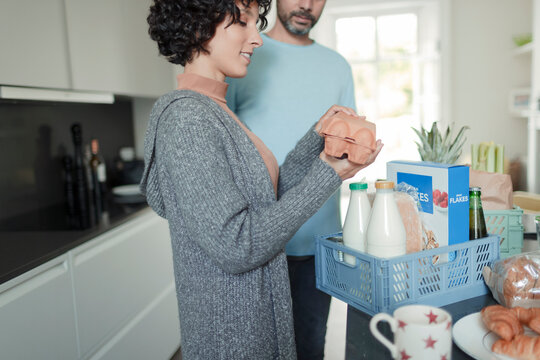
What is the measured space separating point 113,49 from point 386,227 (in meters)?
2.03

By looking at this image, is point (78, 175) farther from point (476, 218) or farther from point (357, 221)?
point (476, 218)

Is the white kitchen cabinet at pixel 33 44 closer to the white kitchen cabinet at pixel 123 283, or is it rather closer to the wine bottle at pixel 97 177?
the wine bottle at pixel 97 177

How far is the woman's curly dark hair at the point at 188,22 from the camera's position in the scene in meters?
0.95

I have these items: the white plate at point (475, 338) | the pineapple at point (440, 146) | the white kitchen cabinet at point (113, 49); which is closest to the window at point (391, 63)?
the white kitchen cabinet at point (113, 49)

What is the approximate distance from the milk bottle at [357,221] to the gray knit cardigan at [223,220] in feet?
0.29

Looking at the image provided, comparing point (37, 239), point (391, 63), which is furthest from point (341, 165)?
point (391, 63)

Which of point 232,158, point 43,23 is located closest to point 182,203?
point 232,158

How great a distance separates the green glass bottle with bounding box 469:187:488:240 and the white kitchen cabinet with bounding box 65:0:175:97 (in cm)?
177

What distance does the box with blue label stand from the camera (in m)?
0.95

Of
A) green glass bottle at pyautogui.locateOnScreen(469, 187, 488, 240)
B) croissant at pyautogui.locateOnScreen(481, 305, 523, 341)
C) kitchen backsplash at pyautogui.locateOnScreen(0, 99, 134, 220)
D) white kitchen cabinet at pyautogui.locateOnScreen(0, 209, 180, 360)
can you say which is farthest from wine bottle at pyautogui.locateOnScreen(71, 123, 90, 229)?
croissant at pyautogui.locateOnScreen(481, 305, 523, 341)

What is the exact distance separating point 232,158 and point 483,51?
4065 millimetres

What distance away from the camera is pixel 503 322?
708 millimetres

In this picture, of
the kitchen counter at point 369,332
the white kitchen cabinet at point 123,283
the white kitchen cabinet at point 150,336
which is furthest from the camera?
the white kitchen cabinet at point 150,336

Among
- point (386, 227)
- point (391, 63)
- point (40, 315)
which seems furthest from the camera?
point (391, 63)
